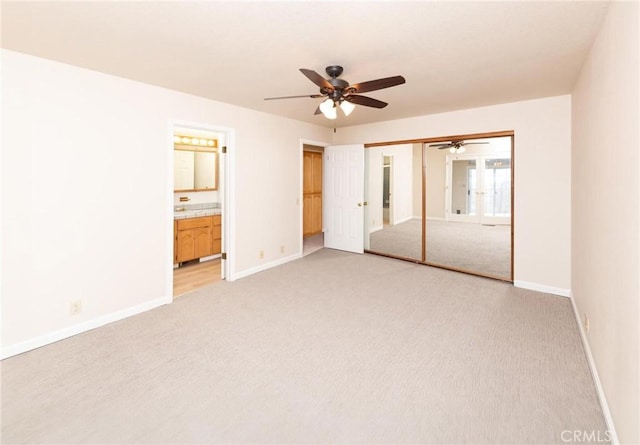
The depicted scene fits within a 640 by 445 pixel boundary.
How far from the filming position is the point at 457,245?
6117 millimetres

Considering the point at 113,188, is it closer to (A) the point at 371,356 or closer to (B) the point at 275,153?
(B) the point at 275,153

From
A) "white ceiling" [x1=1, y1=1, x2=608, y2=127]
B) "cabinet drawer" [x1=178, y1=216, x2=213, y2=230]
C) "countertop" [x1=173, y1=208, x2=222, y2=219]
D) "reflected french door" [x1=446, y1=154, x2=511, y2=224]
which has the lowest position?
"cabinet drawer" [x1=178, y1=216, x2=213, y2=230]

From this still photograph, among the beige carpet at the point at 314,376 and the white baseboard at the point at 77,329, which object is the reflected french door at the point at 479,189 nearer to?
the beige carpet at the point at 314,376

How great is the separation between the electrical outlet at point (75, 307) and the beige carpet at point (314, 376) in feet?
0.78

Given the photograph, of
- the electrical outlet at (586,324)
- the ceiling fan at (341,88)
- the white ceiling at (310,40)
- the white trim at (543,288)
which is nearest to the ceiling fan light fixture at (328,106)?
the ceiling fan at (341,88)

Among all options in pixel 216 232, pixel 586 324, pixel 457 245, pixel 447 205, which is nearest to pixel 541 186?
pixel 586 324

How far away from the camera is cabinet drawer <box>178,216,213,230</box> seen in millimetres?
4926

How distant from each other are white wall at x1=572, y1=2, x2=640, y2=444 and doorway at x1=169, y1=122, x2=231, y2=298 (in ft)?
12.5

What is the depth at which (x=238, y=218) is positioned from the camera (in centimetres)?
452

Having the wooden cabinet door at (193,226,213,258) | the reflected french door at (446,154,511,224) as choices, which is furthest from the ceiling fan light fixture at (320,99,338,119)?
the reflected french door at (446,154,511,224)

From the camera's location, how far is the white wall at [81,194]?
2574 millimetres

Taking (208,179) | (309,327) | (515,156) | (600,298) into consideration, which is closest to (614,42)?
(600,298)

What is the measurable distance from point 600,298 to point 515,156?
2.52 m

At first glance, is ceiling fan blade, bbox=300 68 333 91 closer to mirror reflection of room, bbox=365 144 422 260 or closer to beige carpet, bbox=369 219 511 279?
beige carpet, bbox=369 219 511 279
